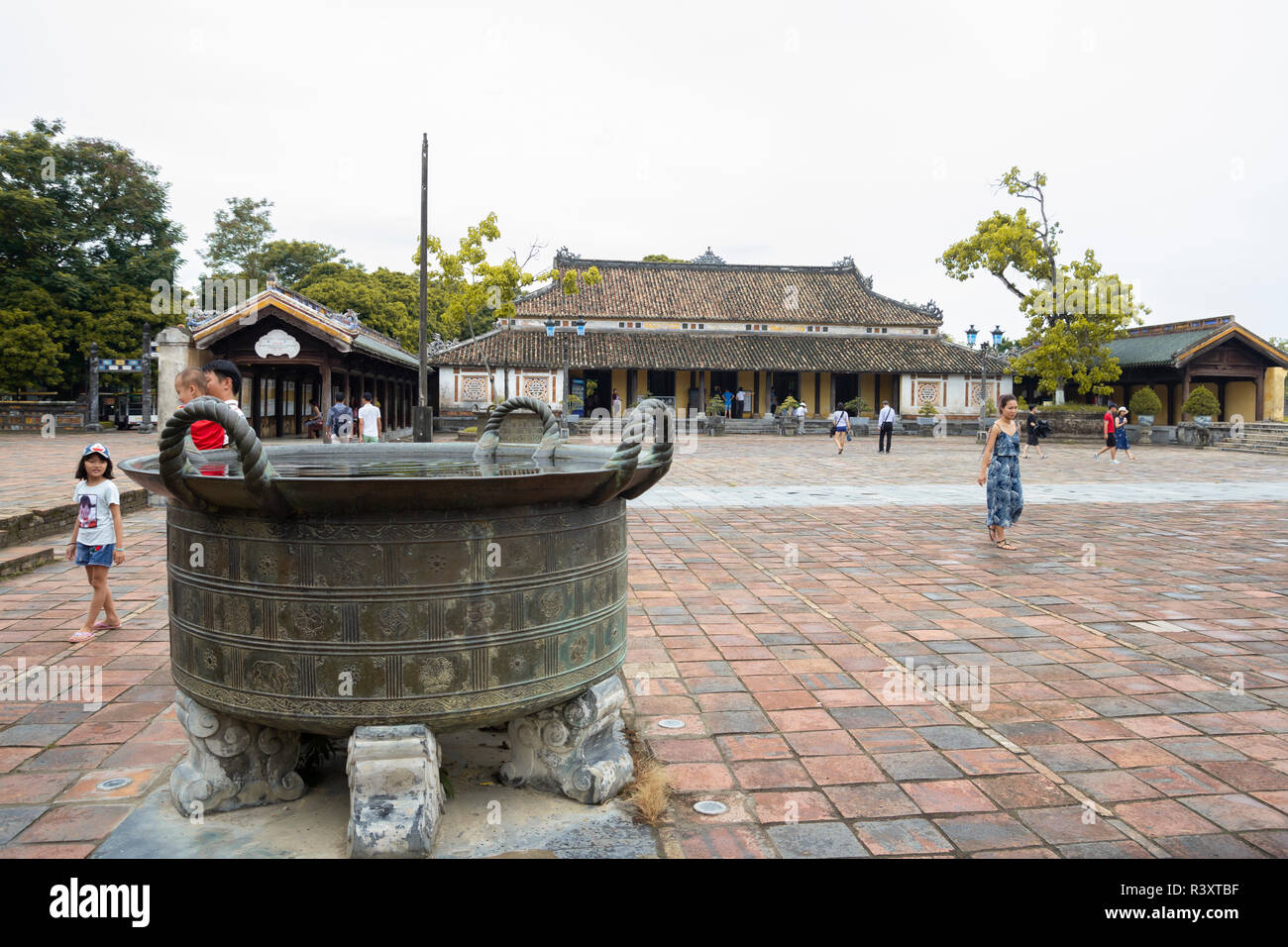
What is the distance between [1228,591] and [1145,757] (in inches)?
149

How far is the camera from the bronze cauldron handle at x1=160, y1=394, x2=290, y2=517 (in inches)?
92.4

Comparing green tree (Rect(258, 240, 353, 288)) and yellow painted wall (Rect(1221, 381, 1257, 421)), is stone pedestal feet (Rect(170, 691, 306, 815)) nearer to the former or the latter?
yellow painted wall (Rect(1221, 381, 1257, 421))

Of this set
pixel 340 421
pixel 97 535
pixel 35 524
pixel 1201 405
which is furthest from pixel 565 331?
pixel 97 535

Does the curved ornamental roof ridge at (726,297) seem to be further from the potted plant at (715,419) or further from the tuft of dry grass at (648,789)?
the tuft of dry grass at (648,789)

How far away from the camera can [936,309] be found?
39531 mm

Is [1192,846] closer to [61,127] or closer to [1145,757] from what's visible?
[1145,757]

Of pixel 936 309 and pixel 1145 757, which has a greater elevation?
pixel 936 309

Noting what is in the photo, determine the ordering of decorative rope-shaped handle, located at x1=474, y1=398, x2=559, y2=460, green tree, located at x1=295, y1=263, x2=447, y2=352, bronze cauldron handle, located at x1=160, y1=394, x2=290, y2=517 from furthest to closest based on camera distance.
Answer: green tree, located at x1=295, y1=263, x2=447, y2=352, decorative rope-shaped handle, located at x1=474, y1=398, x2=559, y2=460, bronze cauldron handle, located at x1=160, y1=394, x2=290, y2=517

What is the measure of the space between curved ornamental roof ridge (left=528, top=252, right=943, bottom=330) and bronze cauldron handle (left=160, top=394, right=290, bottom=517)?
1407 inches

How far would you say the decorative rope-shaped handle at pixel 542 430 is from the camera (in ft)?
12.5

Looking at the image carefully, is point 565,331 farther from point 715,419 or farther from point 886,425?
point 886,425

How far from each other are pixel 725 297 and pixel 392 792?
127ft

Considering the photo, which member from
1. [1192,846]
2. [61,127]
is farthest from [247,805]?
[61,127]

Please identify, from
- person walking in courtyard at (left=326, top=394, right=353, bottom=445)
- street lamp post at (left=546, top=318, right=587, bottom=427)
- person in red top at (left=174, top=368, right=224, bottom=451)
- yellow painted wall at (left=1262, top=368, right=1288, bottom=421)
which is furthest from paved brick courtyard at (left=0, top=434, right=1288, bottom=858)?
yellow painted wall at (left=1262, top=368, right=1288, bottom=421)
